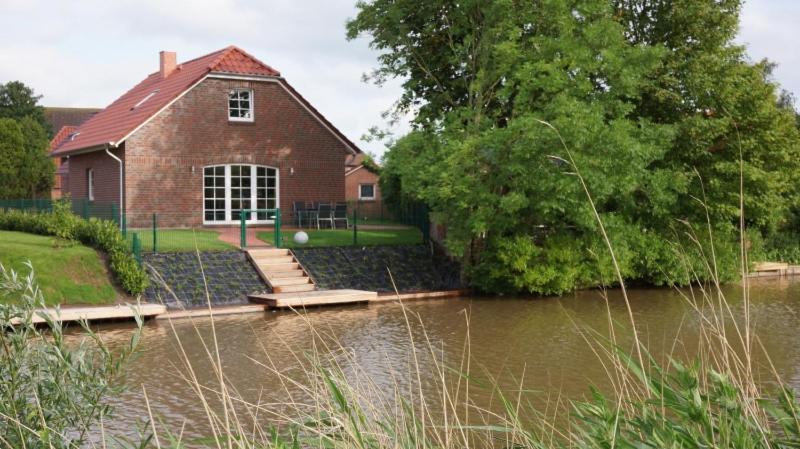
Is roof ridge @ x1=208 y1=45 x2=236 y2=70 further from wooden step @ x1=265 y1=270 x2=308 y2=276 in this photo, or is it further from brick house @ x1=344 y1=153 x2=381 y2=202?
brick house @ x1=344 y1=153 x2=381 y2=202

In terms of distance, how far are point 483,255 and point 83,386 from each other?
15598 mm

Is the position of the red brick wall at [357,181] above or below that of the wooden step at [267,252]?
above

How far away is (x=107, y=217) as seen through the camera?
19.4 metres

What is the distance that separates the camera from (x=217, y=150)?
25672 mm

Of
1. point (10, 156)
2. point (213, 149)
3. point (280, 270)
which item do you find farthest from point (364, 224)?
point (10, 156)

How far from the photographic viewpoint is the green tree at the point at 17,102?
168ft

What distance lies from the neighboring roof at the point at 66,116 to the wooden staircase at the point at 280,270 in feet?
163

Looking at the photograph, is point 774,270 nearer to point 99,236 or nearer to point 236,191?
point 236,191

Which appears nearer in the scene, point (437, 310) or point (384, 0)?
point (437, 310)

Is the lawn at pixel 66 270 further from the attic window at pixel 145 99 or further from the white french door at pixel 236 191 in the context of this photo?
the attic window at pixel 145 99

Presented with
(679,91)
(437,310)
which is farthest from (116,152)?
(679,91)

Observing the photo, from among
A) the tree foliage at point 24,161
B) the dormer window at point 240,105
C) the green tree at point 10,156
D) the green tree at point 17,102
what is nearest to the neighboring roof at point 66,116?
the green tree at point 17,102

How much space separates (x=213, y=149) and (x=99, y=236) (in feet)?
28.2

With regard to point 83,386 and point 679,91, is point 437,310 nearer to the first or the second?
point 679,91
